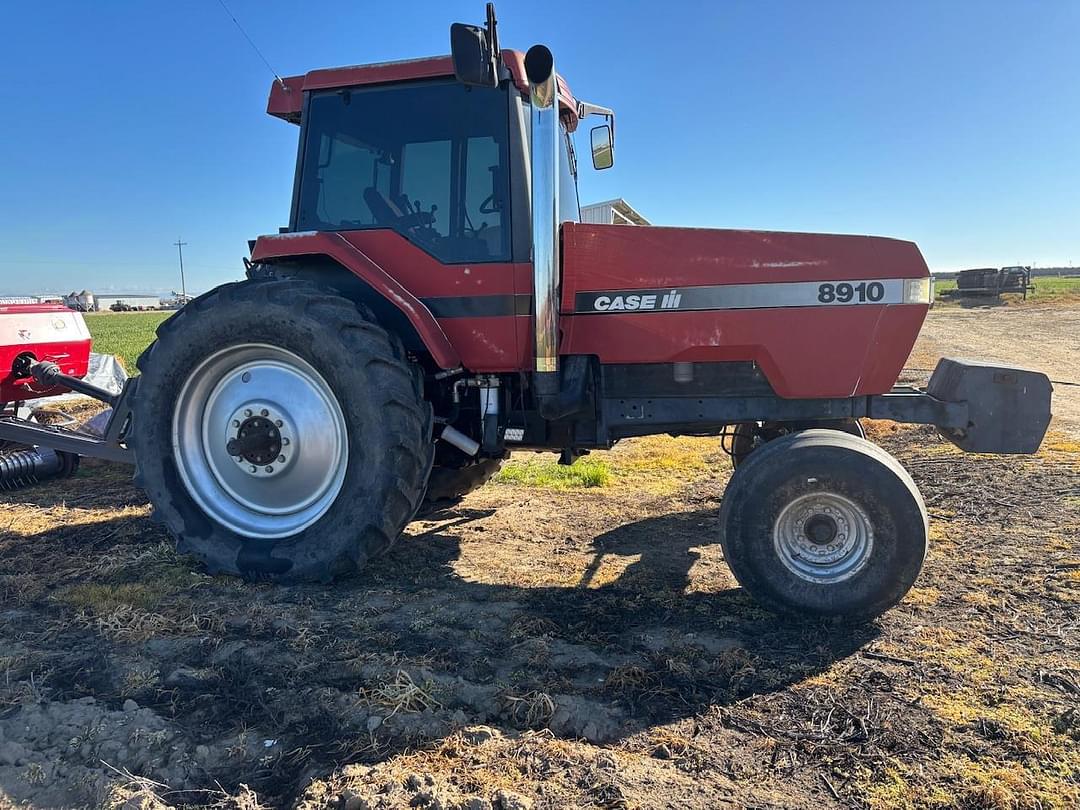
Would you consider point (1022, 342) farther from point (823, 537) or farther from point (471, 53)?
point (471, 53)

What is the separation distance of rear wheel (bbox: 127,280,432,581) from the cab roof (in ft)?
3.70

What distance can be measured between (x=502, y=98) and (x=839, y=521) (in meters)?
2.56

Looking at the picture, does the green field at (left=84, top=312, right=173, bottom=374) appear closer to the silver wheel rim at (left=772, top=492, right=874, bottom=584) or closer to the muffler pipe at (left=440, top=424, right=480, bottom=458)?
the muffler pipe at (left=440, top=424, right=480, bottom=458)

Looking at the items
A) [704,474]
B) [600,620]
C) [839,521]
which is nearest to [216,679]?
[600,620]

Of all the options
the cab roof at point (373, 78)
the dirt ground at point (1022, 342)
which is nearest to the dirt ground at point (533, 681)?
the cab roof at point (373, 78)

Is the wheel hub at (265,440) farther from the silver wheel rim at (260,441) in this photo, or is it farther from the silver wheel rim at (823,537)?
the silver wheel rim at (823,537)

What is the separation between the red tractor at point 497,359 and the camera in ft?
10.3

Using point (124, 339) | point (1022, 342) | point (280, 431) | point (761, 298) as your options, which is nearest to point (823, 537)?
point (761, 298)

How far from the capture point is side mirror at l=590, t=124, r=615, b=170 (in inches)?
173

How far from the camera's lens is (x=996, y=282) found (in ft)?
104

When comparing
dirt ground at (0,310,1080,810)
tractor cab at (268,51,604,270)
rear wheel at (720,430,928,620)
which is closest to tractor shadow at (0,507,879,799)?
dirt ground at (0,310,1080,810)

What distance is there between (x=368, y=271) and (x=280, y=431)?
3.07 feet

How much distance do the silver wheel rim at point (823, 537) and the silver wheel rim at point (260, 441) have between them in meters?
2.14

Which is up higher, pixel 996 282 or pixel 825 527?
pixel 996 282
